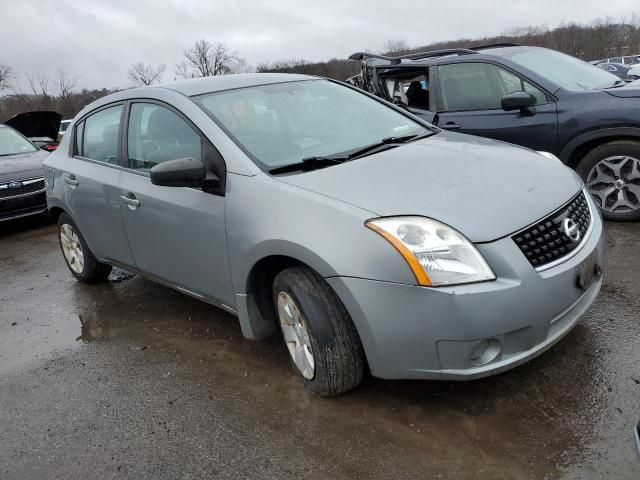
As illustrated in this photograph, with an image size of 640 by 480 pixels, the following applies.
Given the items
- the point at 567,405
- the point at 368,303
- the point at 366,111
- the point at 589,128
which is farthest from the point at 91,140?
the point at 589,128

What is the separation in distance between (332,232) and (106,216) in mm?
2220

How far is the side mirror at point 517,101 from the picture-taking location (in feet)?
16.2

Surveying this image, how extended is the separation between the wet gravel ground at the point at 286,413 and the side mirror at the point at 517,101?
1842 mm

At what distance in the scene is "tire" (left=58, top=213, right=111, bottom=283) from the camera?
4.70 meters

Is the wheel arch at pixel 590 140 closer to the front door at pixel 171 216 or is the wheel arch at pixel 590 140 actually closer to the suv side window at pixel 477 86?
the suv side window at pixel 477 86

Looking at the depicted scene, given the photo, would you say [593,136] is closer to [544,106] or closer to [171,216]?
[544,106]

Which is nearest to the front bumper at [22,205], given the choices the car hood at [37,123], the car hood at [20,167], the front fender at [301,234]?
the car hood at [20,167]

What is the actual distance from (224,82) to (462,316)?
2279mm

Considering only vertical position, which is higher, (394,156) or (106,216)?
(394,156)

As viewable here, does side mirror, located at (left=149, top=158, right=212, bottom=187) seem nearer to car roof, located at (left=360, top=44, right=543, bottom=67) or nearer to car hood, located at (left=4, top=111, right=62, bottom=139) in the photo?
car roof, located at (left=360, top=44, right=543, bottom=67)

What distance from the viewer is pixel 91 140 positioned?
14.3 feet

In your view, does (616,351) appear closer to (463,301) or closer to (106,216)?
(463,301)

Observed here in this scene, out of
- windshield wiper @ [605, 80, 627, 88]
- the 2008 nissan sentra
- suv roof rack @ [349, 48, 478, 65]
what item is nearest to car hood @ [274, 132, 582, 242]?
the 2008 nissan sentra

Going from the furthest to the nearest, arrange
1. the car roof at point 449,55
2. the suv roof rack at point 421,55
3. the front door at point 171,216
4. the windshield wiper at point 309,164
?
the suv roof rack at point 421,55 < the car roof at point 449,55 < the front door at point 171,216 < the windshield wiper at point 309,164
